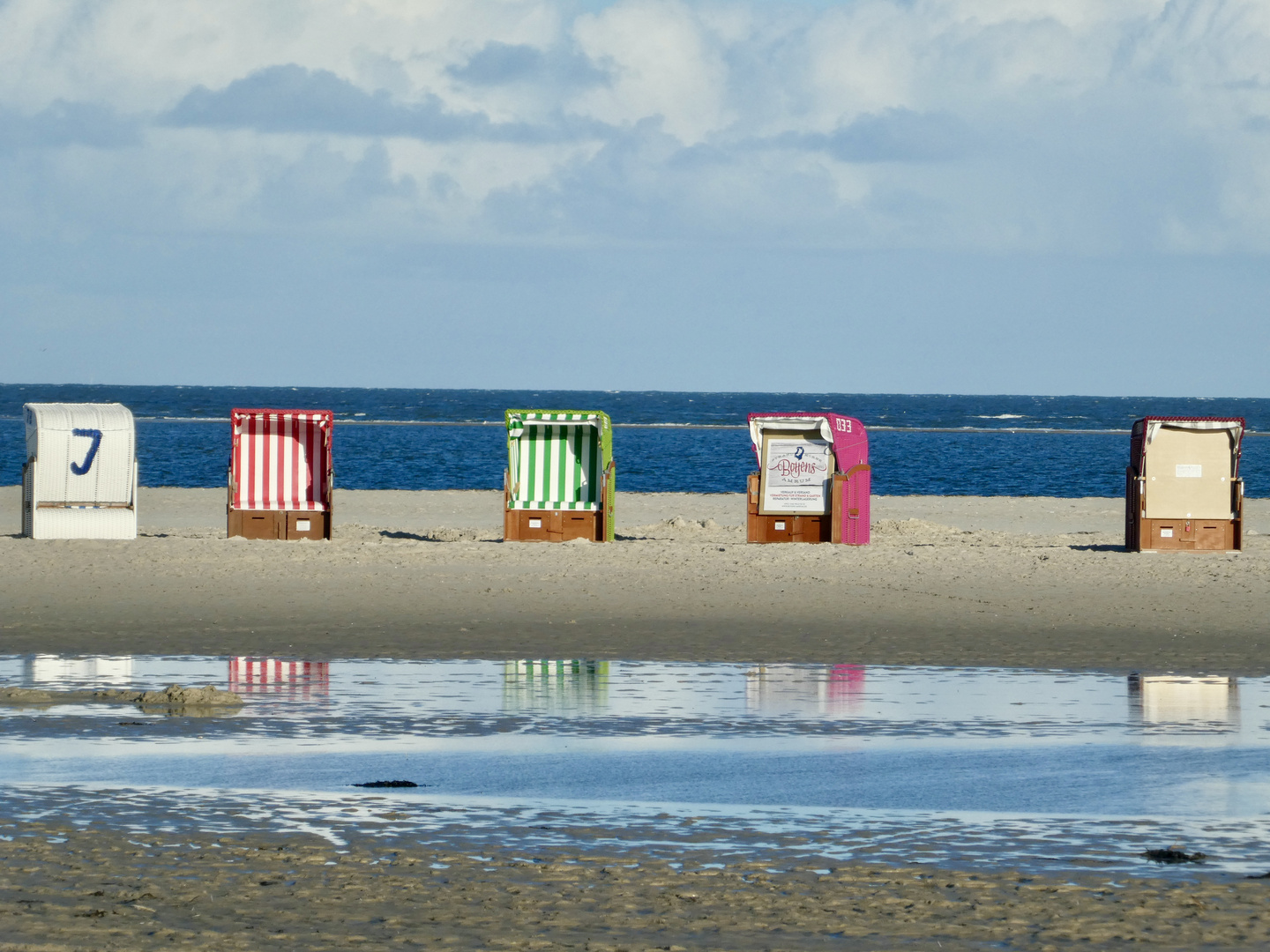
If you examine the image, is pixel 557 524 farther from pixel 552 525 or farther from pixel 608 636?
pixel 608 636

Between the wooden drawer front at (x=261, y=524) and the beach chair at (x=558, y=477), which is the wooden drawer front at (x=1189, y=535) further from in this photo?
the wooden drawer front at (x=261, y=524)

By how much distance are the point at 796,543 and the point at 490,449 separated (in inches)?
1678

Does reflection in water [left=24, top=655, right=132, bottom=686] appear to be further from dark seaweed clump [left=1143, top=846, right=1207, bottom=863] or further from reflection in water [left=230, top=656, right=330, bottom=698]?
dark seaweed clump [left=1143, top=846, right=1207, bottom=863]

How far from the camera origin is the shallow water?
7.02 meters

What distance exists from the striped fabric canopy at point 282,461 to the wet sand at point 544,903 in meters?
14.0

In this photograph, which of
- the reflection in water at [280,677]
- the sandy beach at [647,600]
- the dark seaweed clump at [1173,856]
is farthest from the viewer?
the sandy beach at [647,600]

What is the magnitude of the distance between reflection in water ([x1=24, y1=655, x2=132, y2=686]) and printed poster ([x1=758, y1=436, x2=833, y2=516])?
968 centimetres

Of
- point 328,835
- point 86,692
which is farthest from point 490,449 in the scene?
point 328,835

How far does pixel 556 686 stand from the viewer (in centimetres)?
1116

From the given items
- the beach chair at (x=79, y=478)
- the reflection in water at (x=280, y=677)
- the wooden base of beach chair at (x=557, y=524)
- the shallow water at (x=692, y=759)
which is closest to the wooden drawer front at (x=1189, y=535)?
the wooden base of beach chair at (x=557, y=524)

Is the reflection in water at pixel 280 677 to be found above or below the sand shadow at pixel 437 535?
below

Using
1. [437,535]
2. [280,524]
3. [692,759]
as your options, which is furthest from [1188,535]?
[692,759]

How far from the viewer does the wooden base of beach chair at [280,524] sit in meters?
20.3

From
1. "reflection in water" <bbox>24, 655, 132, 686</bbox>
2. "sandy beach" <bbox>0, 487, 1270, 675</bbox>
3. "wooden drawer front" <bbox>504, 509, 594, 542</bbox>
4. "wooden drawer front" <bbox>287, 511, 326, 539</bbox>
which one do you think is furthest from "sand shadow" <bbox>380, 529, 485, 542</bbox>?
"reflection in water" <bbox>24, 655, 132, 686</bbox>
